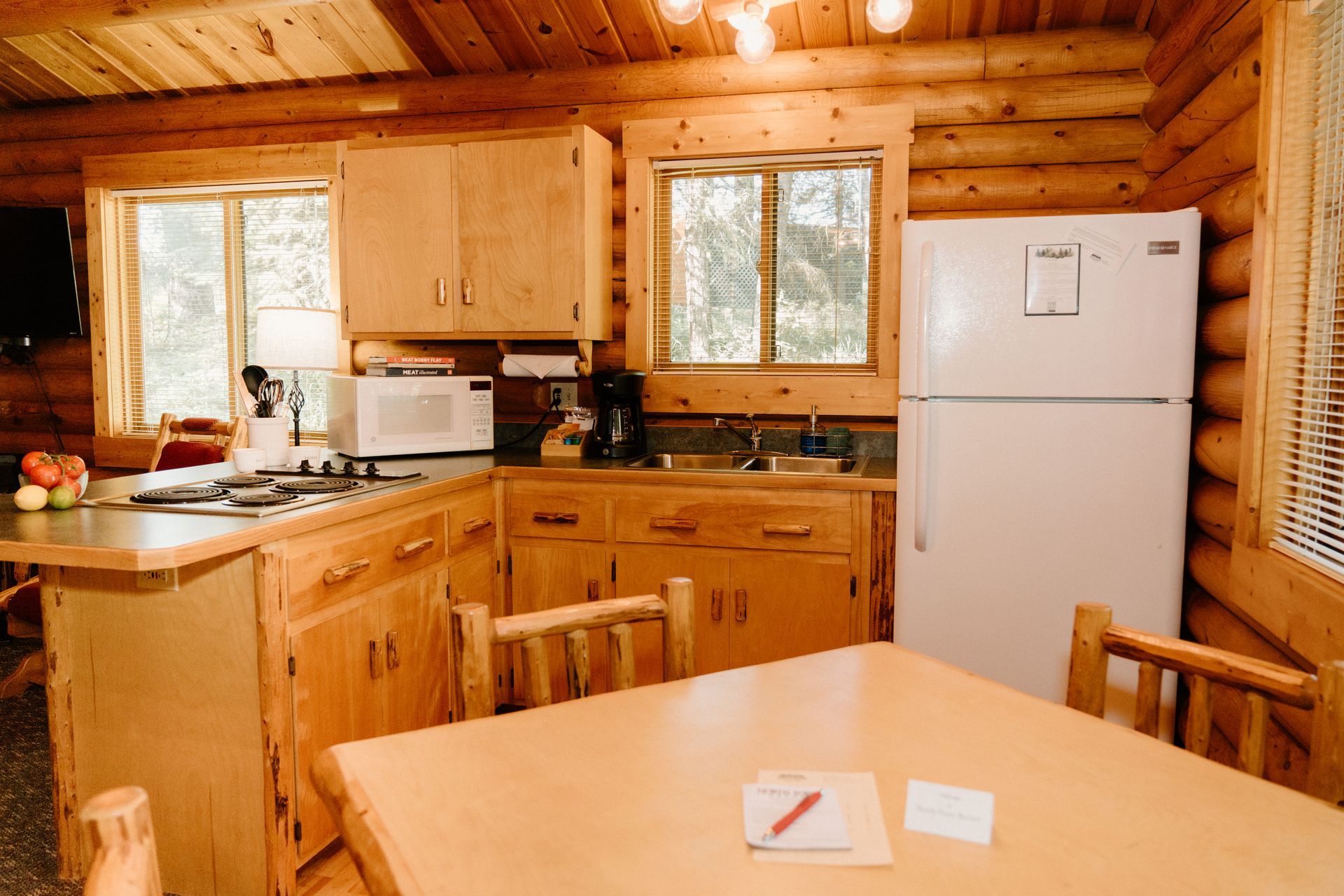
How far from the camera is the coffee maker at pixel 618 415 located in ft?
10.2

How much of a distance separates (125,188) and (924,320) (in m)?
3.56

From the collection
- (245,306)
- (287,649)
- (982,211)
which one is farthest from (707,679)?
(245,306)

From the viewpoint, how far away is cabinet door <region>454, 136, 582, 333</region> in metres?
3.13

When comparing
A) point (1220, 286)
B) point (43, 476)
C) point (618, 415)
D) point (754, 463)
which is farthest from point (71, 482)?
point (1220, 286)

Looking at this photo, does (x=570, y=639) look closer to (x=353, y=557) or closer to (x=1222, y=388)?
(x=353, y=557)

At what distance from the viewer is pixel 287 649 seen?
187cm

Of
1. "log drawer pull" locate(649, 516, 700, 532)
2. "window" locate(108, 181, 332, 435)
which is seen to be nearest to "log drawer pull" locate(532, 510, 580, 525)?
"log drawer pull" locate(649, 516, 700, 532)

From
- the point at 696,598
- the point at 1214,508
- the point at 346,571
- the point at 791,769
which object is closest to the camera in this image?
the point at 791,769

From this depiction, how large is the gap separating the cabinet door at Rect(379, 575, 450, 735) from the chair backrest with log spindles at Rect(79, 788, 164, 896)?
5.49 feet

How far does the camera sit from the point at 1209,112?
2365mm

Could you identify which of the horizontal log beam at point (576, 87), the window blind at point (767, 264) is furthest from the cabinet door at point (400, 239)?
the window blind at point (767, 264)

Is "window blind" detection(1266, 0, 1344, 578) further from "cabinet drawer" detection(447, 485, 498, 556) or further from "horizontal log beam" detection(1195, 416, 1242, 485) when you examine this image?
"cabinet drawer" detection(447, 485, 498, 556)

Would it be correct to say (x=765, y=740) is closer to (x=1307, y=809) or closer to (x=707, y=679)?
(x=707, y=679)

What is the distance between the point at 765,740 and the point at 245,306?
3.68 m
